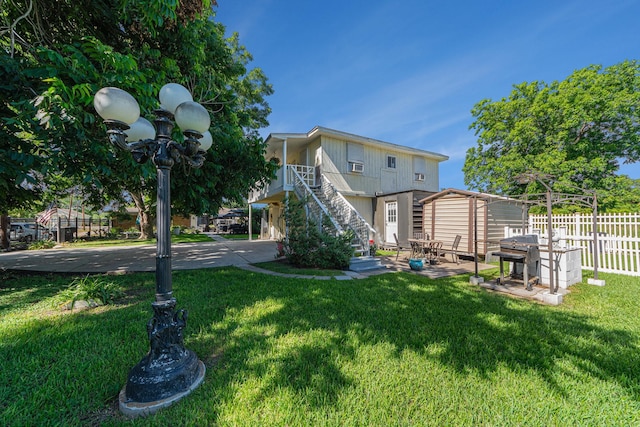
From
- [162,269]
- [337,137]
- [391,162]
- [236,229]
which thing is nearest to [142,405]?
[162,269]

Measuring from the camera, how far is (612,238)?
265 inches

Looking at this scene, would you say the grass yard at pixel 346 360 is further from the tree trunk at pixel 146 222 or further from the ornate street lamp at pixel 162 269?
the tree trunk at pixel 146 222

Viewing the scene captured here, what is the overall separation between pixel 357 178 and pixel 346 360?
36.5ft

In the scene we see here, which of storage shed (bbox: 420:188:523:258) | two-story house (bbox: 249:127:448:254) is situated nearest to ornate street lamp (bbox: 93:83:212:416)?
two-story house (bbox: 249:127:448:254)

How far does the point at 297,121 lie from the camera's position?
51.2 ft

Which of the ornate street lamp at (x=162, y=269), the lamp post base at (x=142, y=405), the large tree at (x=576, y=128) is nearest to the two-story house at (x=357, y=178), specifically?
the ornate street lamp at (x=162, y=269)

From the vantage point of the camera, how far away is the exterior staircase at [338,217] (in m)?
7.57

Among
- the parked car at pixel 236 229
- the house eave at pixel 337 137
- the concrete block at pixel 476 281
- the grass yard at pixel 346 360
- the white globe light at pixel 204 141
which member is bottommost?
the grass yard at pixel 346 360

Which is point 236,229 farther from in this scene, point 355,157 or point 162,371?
point 162,371

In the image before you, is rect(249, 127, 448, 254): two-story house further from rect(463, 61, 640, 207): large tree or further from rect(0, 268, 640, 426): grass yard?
rect(463, 61, 640, 207): large tree

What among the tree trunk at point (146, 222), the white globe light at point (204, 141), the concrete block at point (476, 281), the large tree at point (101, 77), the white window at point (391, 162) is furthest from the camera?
the tree trunk at point (146, 222)

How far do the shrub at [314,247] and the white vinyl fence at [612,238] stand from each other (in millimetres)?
5467

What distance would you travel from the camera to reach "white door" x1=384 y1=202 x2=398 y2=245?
12.1 metres

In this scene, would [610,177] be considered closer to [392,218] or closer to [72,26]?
[392,218]
